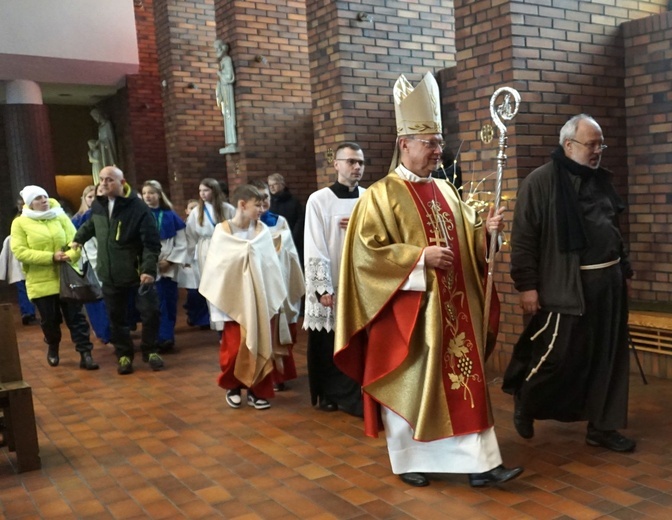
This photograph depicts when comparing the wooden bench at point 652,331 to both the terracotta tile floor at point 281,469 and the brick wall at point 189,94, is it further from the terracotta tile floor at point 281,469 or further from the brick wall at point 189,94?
the brick wall at point 189,94

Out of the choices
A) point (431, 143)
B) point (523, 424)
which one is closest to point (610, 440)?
point (523, 424)

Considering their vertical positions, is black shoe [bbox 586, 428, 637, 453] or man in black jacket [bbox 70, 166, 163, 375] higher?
man in black jacket [bbox 70, 166, 163, 375]

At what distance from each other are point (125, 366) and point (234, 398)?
172 centimetres

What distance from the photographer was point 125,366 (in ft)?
21.5

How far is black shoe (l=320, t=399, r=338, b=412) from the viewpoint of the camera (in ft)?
16.7

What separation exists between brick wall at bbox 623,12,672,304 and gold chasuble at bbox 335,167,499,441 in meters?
2.87

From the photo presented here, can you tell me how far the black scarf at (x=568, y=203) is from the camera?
3830mm

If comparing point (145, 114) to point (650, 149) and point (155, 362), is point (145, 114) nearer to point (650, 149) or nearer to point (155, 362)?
point (155, 362)

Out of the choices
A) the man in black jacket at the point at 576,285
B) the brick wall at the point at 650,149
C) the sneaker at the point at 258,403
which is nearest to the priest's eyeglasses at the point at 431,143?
the man in black jacket at the point at 576,285

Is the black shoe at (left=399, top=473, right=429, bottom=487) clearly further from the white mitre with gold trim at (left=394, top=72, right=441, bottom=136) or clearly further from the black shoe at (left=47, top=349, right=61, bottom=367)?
the black shoe at (left=47, top=349, right=61, bottom=367)

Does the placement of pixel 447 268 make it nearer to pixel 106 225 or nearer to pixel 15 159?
pixel 106 225

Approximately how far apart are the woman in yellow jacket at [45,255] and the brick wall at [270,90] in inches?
137

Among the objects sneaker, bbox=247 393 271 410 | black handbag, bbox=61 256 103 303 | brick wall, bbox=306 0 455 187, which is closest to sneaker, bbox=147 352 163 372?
black handbag, bbox=61 256 103 303

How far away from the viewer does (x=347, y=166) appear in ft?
15.5
